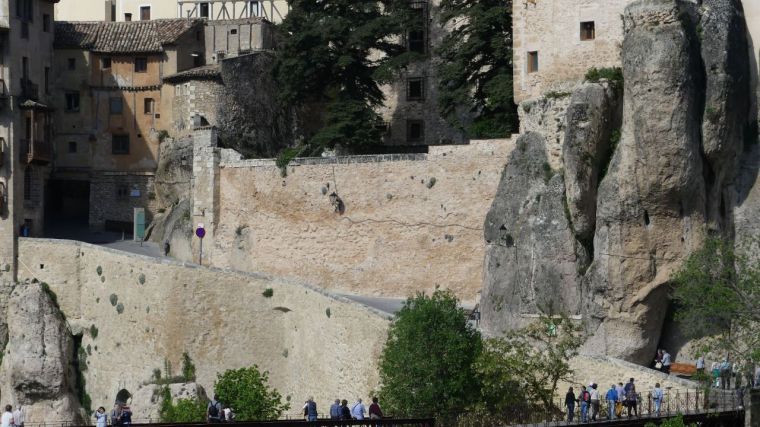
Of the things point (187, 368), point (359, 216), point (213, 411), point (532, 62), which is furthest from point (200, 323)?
point (532, 62)

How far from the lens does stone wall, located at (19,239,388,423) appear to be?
5269cm

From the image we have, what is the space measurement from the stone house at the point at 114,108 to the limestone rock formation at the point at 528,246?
66.4ft

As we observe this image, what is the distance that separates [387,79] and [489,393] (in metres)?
18.9

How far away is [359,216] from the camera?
194ft

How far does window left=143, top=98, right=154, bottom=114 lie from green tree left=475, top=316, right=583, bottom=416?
27.0 meters

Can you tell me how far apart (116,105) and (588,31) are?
79.6ft

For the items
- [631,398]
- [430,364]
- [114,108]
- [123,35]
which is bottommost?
[631,398]

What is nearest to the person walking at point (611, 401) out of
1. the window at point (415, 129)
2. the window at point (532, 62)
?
the window at point (532, 62)

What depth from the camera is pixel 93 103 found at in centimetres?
7081

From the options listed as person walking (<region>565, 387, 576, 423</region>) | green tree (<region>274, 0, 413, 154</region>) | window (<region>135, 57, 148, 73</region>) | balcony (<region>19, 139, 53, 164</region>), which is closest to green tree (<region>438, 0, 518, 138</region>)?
green tree (<region>274, 0, 413, 154</region>)

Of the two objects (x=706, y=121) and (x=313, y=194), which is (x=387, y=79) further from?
(x=706, y=121)

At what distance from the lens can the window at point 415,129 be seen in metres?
66.5

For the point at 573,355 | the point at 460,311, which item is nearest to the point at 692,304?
the point at 573,355

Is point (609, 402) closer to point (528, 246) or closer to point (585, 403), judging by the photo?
point (585, 403)
